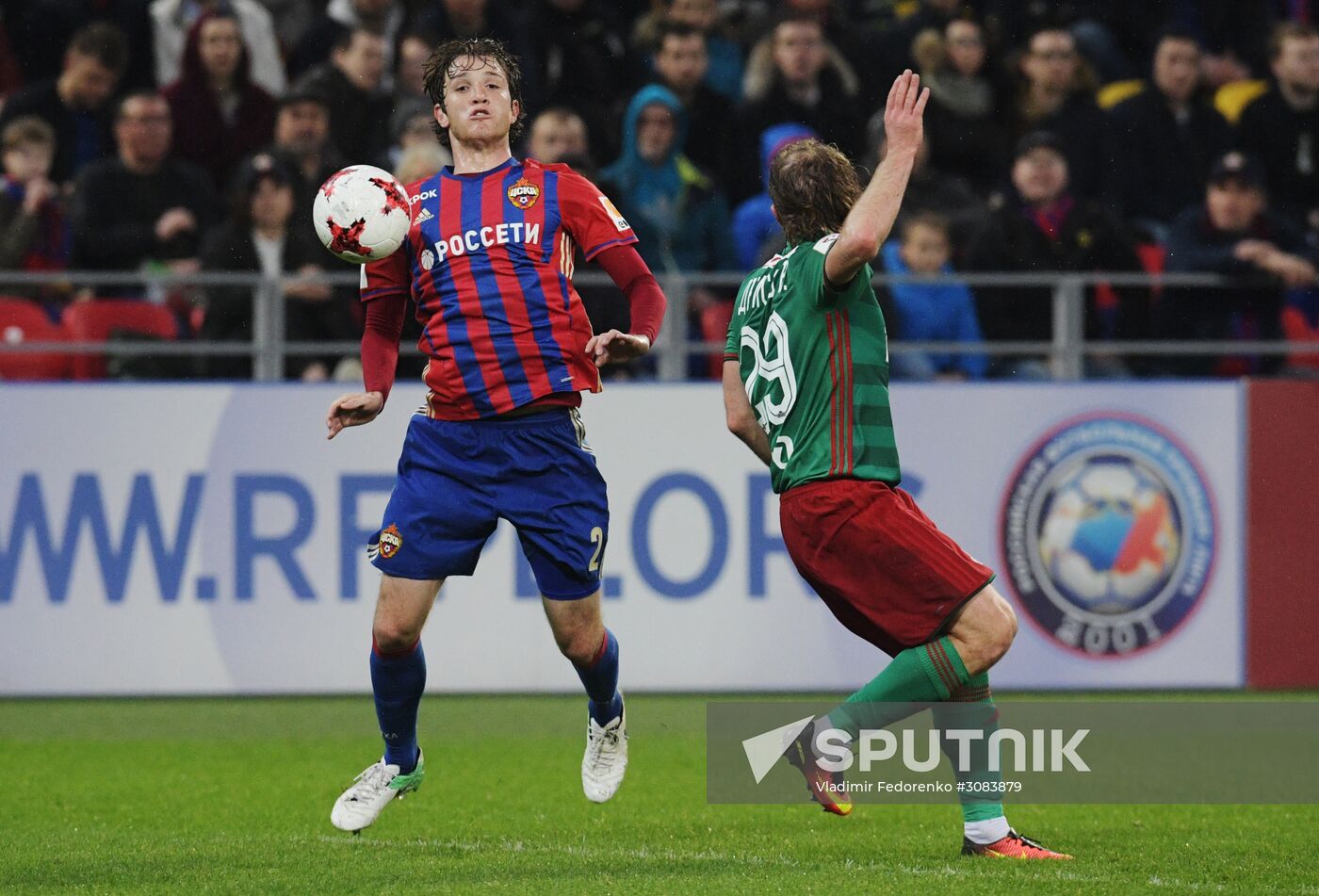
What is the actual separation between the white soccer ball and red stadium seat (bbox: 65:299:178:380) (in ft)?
15.7

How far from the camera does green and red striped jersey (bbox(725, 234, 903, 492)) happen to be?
537cm

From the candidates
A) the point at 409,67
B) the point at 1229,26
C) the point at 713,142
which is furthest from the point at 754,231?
the point at 1229,26

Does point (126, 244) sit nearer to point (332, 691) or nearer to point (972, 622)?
point (332, 691)

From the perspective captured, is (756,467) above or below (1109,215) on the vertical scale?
below

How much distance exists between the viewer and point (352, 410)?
577cm

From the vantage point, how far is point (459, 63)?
6020 mm

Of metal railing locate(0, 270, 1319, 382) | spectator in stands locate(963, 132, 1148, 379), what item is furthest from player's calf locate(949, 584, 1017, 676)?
spectator in stands locate(963, 132, 1148, 379)

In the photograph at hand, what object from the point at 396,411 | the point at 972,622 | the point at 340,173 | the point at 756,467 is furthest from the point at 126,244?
the point at 972,622

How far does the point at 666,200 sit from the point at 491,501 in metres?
5.56

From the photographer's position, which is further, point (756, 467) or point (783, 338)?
point (756, 467)

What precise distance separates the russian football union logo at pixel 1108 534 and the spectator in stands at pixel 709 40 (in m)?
3.66

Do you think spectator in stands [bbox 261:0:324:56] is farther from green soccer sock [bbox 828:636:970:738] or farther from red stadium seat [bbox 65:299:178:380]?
green soccer sock [bbox 828:636:970:738]

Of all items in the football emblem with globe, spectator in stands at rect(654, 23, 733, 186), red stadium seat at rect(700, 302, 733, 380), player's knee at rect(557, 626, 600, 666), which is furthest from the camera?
spectator in stands at rect(654, 23, 733, 186)

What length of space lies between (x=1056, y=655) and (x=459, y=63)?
17.6 feet
